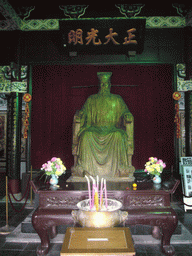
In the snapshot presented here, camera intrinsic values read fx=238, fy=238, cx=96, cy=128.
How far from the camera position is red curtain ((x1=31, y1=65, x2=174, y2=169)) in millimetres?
5355

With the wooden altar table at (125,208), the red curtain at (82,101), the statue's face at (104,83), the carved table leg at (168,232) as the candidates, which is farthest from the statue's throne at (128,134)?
the carved table leg at (168,232)

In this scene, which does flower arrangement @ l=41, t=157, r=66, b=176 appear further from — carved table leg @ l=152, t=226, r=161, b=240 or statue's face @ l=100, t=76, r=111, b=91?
statue's face @ l=100, t=76, r=111, b=91

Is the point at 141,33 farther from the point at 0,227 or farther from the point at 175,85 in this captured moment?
the point at 0,227

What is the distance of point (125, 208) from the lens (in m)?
2.86

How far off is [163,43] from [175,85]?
96 centimetres

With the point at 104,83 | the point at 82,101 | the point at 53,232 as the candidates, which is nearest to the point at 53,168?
the point at 53,232

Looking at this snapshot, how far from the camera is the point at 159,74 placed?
17.8 feet

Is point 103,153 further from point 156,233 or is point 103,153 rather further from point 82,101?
point 82,101

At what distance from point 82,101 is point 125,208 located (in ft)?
10.4

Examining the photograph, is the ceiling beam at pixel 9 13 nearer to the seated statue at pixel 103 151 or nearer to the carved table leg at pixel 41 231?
the seated statue at pixel 103 151

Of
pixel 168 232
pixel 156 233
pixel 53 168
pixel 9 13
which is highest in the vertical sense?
pixel 9 13

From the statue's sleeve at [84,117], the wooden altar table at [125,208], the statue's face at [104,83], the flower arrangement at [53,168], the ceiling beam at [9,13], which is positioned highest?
the ceiling beam at [9,13]

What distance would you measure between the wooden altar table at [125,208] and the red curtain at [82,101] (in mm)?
2351

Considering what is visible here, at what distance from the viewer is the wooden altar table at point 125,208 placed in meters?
2.63
